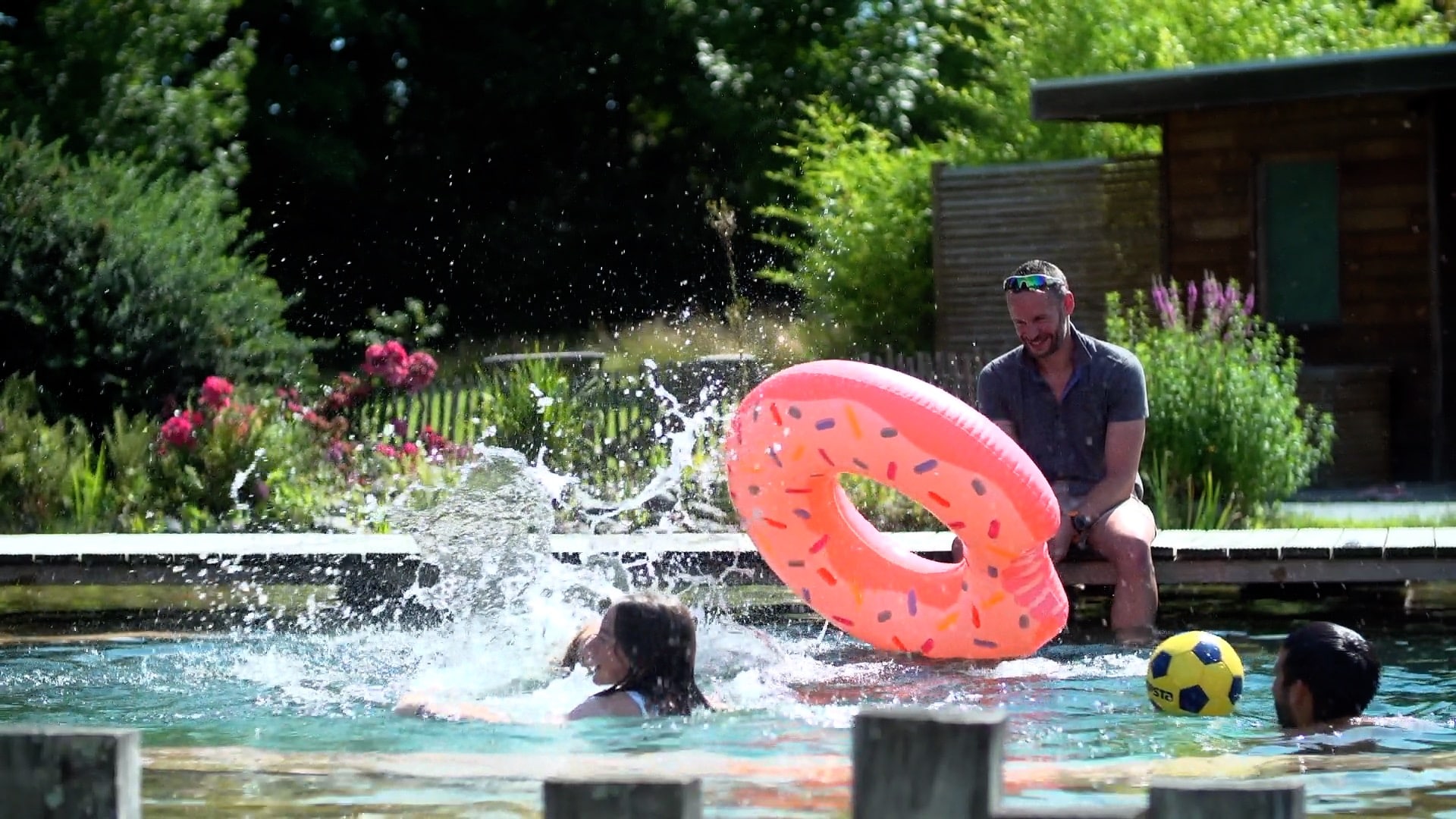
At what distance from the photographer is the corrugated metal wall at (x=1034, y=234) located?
Result: 59.5ft

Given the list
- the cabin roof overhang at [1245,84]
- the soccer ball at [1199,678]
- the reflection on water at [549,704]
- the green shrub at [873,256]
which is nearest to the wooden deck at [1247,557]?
the reflection on water at [549,704]

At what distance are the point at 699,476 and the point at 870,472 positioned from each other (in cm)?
506

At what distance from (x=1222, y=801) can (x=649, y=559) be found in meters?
6.16

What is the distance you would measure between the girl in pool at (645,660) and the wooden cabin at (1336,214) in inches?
397

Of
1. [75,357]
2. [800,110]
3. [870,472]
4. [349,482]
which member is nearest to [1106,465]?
[870,472]

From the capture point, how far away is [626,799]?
264cm

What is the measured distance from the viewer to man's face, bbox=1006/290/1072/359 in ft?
24.9

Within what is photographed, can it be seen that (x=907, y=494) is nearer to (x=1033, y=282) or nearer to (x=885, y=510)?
(x=1033, y=282)

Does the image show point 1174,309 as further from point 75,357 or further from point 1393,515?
point 75,357

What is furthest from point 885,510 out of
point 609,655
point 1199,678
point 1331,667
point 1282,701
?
point 1331,667

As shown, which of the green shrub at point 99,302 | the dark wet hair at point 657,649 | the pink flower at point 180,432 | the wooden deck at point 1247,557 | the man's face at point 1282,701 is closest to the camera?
the man's face at point 1282,701

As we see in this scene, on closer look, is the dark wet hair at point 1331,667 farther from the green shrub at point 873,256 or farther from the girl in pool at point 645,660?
the green shrub at point 873,256

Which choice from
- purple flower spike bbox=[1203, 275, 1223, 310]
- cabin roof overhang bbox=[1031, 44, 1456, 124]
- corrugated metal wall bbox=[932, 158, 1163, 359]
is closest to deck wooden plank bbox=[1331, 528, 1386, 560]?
purple flower spike bbox=[1203, 275, 1223, 310]

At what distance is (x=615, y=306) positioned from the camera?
111 feet
